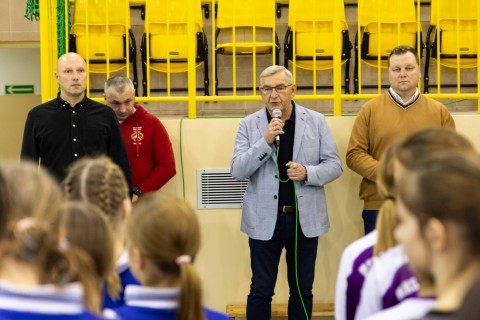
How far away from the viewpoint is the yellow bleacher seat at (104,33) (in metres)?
6.20

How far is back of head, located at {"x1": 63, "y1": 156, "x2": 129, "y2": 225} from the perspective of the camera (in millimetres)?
2346

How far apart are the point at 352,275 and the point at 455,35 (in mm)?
4687

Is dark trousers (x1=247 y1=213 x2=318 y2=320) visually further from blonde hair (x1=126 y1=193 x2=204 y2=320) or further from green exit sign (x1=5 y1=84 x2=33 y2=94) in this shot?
green exit sign (x1=5 y1=84 x2=33 y2=94)

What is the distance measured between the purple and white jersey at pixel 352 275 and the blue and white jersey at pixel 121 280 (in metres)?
0.58

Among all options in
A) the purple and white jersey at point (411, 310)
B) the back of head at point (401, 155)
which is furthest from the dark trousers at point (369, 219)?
the purple and white jersey at point (411, 310)

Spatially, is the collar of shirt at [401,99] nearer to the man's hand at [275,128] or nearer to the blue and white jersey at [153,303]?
the man's hand at [275,128]

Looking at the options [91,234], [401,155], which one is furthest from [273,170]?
[91,234]

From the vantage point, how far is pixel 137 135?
14.7 ft

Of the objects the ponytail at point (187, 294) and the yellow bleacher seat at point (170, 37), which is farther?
the yellow bleacher seat at point (170, 37)

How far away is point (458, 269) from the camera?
1.25 m

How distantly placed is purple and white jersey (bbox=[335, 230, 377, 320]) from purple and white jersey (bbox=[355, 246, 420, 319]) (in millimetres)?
121

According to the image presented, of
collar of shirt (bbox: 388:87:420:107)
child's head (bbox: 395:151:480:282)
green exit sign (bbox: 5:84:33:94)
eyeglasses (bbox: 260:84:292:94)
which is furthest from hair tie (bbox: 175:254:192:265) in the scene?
green exit sign (bbox: 5:84:33:94)

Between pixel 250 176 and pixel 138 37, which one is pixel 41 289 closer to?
pixel 250 176

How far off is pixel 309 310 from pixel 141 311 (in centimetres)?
256
